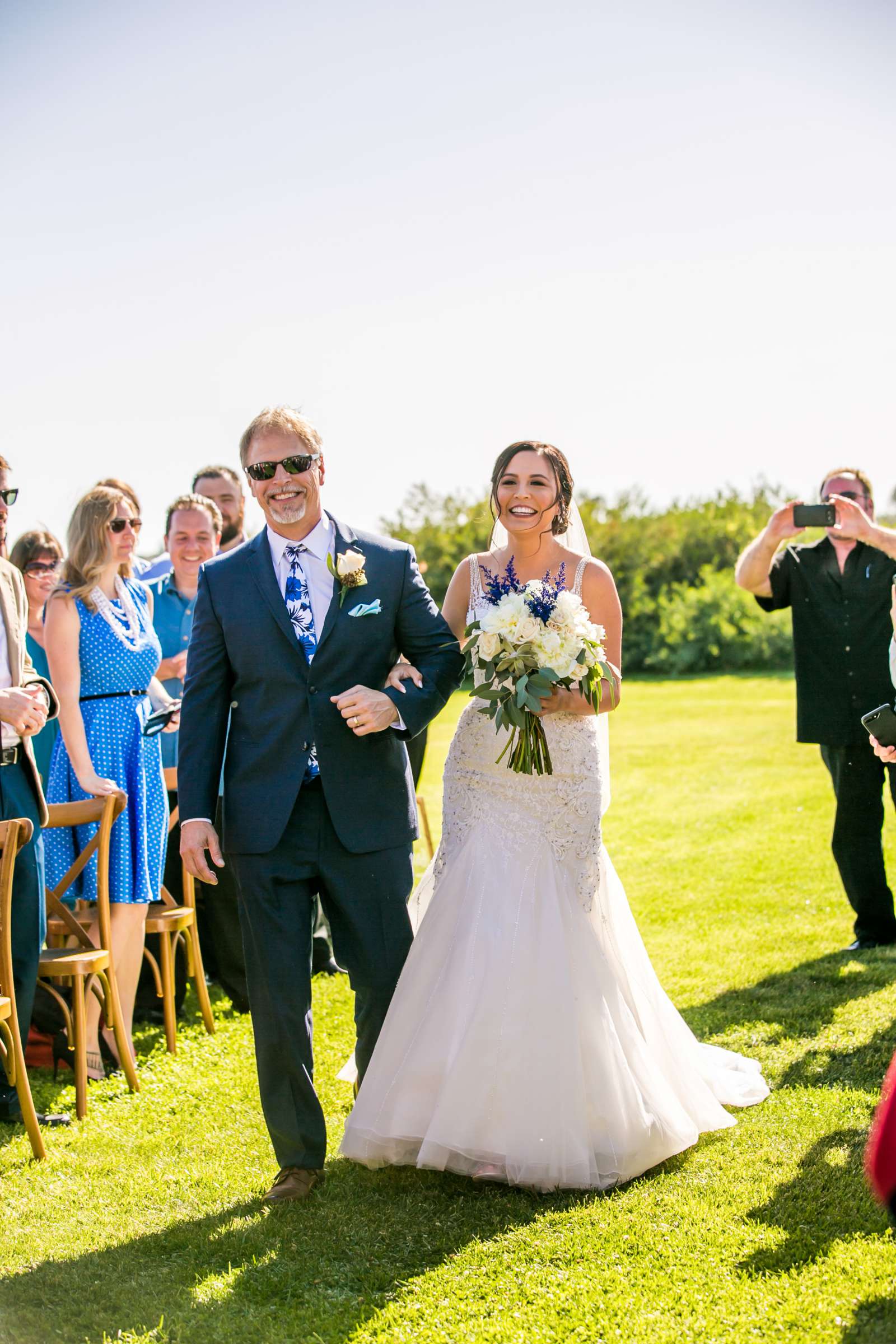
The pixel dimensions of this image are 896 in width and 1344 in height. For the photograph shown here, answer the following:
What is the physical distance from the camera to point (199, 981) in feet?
21.7

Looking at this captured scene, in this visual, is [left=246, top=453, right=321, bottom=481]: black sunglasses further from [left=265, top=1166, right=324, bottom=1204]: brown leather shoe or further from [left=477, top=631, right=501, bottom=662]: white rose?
[left=265, top=1166, right=324, bottom=1204]: brown leather shoe

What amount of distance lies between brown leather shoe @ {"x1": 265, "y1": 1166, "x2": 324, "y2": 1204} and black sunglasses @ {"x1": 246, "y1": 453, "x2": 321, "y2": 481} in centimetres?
241

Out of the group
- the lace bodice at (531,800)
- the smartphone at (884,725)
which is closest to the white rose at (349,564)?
the lace bodice at (531,800)

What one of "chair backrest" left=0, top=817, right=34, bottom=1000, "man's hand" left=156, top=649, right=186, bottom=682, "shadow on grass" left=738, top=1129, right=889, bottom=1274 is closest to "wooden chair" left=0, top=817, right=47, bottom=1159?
"chair backrest" left=0, top=817, right=34, bottom=1000

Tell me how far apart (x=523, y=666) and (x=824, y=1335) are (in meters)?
2.22

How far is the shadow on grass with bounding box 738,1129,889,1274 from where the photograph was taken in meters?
3.75

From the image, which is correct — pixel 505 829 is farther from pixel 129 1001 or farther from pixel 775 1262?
pixel 129 1001

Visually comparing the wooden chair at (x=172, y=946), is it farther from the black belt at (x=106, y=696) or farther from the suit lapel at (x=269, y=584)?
the suit lapel at (x=269, y=584)

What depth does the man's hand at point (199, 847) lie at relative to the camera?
A: 4176mm

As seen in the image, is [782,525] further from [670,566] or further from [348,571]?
[670,566]

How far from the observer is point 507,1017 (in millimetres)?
4355

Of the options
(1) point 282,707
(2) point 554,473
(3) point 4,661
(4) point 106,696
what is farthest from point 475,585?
(4) point 106,696

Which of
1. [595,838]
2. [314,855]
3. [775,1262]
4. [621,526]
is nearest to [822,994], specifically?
[595,838]

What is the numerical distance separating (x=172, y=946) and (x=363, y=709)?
2856 millimetres
